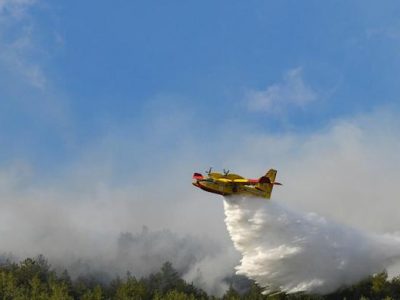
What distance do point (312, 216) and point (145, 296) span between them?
51.4 metres

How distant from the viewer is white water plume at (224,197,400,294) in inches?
2918

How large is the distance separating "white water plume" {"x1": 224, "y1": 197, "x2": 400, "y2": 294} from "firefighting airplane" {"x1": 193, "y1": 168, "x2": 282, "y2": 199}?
1.25 meters

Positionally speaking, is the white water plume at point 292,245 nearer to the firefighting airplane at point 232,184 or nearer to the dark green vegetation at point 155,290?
the firefighting airplane at point 232,184

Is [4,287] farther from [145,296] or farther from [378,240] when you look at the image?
[378,240]

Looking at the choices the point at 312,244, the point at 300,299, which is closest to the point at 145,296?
the point at 300,299

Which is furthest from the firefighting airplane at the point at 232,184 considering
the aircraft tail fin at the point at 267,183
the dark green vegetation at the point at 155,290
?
the dark green vegetation at the point at 155,290

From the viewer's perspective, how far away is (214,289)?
152 meters

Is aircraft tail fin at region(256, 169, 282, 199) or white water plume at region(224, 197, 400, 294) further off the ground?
aircraft tail fin at region(256, 169, 282, 199)

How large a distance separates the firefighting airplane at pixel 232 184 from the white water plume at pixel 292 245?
1249 mm

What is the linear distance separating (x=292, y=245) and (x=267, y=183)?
10683mm

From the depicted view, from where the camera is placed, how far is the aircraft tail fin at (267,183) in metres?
70.8

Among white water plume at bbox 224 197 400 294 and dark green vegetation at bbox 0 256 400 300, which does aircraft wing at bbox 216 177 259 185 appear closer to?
white water plume at bbox 224 197 400 294

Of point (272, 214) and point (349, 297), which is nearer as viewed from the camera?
point (272, 214)

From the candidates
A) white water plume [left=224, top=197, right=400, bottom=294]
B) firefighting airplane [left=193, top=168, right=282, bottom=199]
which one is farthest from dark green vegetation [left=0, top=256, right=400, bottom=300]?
firefighting airplane [left=193, top=168, right=282, bottom=199]
